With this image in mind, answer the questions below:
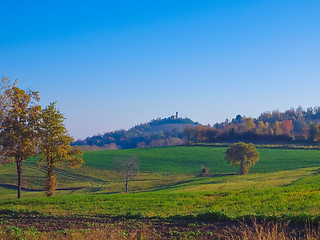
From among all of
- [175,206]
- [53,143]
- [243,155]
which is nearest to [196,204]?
[175,206]

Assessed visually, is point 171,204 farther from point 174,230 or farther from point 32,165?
point 32,165

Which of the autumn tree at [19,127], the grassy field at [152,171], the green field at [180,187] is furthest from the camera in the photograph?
the grassy field at [152,171]

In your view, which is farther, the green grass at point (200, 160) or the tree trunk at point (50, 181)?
the green grass at point (200, 160)

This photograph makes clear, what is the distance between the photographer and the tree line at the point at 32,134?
33.8m

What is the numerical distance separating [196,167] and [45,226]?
72.0m

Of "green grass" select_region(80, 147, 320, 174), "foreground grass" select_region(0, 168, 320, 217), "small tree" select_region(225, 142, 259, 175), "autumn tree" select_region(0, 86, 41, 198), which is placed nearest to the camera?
"foreground grass" select_region(0, 168, 320, 217)

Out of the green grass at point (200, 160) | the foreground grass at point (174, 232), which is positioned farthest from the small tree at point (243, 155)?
the foreground grass at point (174, 232)

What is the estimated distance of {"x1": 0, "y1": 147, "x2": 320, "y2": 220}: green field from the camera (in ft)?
69.5

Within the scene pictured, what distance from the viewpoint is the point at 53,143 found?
121ft

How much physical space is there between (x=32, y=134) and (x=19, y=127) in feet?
4.72

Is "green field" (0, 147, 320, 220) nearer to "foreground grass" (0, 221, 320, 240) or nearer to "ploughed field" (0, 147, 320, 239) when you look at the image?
"ploughed field" (0, 147, 320, 239)

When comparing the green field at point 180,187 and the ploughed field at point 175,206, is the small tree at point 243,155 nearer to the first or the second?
the green field at point 180,187

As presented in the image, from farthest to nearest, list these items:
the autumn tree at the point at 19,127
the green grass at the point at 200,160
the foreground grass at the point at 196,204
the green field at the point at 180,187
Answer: the green grass at the point at 200,160 < the autumn tree at the point at 19,127 < the green field at the point at 180,187 < the foreground grass at the point at 196,204

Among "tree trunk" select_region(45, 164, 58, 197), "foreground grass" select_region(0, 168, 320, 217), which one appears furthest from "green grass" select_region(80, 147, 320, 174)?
"foreground grass" select_region(0, 168, 320, 217)
